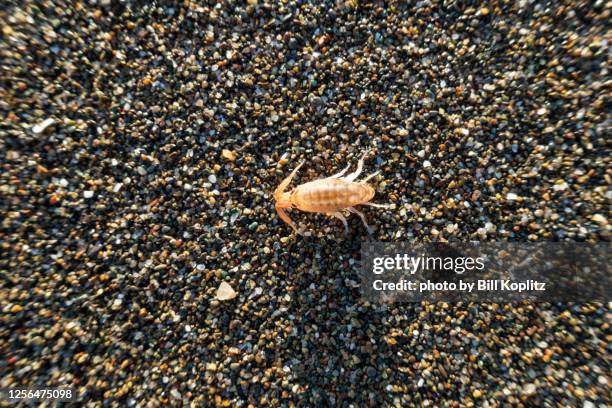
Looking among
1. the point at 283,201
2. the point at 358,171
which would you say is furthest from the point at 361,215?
the point at 283,201

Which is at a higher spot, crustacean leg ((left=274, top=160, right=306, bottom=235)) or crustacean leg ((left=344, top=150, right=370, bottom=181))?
crustacean leg ((left=344, top=150, right=370, bottom=181))

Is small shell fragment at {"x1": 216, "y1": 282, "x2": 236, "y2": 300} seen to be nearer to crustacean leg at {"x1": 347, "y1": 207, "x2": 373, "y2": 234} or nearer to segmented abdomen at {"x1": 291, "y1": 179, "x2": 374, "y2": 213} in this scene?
segmented abdomen at {"x1": 291, "y1": 179, "x2": 374, "y2": 213}

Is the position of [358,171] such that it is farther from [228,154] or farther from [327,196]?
[228,154]

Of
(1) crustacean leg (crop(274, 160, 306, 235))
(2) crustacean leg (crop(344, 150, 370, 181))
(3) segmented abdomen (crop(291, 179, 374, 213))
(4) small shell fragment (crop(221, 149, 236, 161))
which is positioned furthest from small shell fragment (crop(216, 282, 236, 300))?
(2) crustacean leg (crop(344, 150, 370, 181))

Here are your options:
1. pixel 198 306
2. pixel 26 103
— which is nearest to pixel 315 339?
pixel 198 306

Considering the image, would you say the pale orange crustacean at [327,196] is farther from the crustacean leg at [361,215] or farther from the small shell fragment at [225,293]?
the small shell fragment at [225,293]

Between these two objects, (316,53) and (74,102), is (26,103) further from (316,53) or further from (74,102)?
(316,53)

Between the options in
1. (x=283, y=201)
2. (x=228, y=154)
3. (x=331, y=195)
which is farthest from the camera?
(x=228, y=154)
